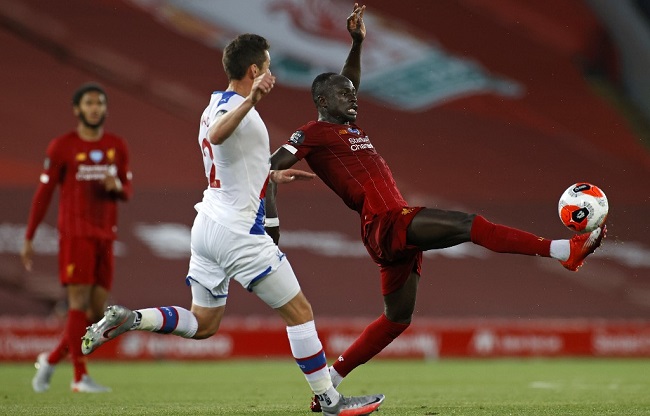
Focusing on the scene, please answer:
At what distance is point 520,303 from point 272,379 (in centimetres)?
686

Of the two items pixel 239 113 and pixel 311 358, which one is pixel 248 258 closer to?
pixel 311 358

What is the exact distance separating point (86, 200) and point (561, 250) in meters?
4.27

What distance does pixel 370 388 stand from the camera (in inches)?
304

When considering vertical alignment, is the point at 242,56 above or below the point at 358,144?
above

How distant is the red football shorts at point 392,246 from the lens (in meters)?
5.32

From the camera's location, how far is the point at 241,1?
49.2 ft

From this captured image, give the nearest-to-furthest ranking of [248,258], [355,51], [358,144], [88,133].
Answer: [248,258] → [358,144] → [355,51] → [88,133]

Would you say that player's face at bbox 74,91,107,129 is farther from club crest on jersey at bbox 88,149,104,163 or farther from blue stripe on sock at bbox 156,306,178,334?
blue stripe on sock at bbox 156,306,178,334

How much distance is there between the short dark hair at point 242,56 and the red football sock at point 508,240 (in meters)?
1.41

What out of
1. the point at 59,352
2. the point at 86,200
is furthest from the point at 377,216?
the point at 59,352

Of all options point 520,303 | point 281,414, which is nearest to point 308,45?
point 520,303

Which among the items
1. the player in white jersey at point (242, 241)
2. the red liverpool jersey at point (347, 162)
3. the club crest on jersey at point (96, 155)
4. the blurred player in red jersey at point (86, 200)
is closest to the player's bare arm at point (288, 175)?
the player in white jersey at point (242, 241)

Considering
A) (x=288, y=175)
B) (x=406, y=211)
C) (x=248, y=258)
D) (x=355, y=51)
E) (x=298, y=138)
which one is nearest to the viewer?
(x=248, y=258)

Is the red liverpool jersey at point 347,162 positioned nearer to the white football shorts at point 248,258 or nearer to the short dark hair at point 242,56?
the short dark hair at point 242,56
